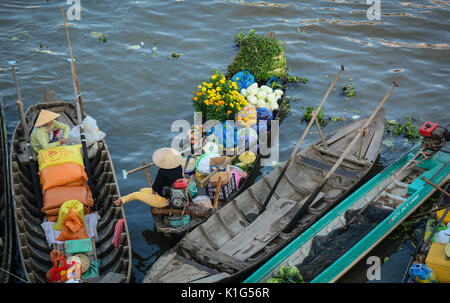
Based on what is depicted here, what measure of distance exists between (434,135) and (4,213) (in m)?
8.29

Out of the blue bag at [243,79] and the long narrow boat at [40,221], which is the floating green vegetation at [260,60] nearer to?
the blue bag at [243,79]

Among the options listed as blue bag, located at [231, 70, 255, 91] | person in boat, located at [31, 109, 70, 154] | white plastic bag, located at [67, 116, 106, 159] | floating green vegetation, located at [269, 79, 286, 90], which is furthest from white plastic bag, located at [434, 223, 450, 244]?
person in boat, located at [31, 109, 70, 154]

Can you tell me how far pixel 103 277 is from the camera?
6.86 m

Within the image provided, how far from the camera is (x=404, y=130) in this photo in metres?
12.2

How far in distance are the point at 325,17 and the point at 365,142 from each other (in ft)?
29.8

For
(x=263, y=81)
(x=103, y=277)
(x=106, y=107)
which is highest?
(x=263, y=81)

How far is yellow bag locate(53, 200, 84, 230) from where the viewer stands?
762 centimetres

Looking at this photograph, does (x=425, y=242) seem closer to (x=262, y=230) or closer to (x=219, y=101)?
(x=262, y=230)

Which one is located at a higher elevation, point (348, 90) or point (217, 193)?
point (348, 90)


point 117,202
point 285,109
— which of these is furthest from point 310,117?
point 117,202
